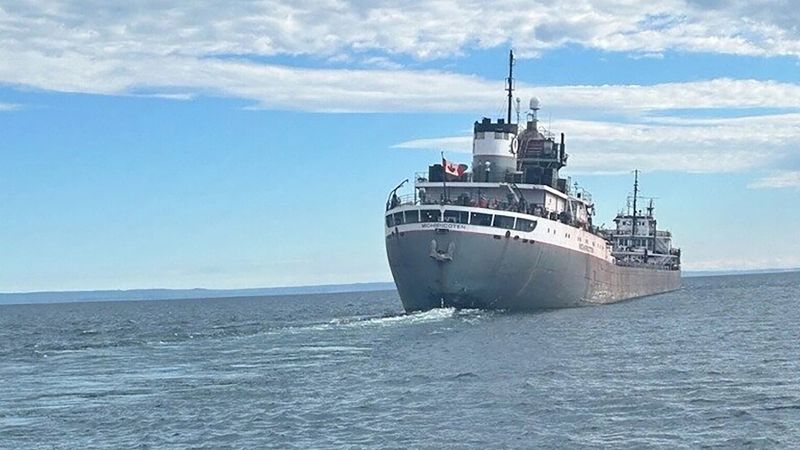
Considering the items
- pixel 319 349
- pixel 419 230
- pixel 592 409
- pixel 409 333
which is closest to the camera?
pixel 592 409

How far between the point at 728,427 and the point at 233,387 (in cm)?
1812

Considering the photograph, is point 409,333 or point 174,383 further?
point 409,333

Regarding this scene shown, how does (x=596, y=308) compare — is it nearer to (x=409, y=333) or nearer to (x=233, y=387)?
(x=409, y=333)

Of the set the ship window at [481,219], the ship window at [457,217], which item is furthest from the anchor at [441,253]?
the ship window at [481,219]

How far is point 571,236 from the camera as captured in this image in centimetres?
8044

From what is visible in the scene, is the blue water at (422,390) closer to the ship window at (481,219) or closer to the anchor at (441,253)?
the anchor at (441,253)

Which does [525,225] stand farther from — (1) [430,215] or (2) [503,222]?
(1) [430,215]

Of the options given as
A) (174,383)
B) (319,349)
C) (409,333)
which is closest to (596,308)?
(409,333)

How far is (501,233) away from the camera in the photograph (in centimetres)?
6875

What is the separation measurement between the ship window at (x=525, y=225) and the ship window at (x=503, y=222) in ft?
1.70

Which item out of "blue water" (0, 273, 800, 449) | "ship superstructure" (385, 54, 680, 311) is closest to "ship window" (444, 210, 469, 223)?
"ship superstructure" (385, 54, 680, 311)

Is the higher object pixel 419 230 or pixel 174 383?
pixel 419 230

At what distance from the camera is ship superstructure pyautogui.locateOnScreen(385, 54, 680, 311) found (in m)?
68.1

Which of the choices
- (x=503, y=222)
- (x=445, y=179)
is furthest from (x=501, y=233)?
(x=445, y=179)
